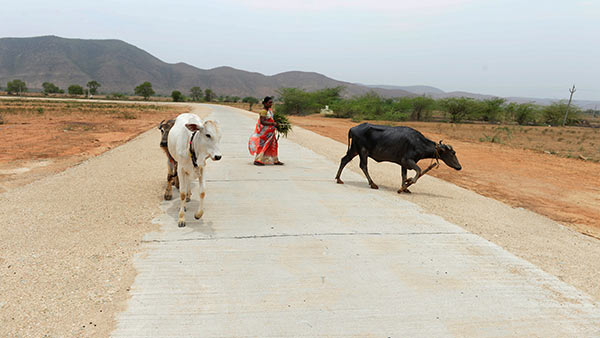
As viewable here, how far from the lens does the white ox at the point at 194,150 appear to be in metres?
4.64

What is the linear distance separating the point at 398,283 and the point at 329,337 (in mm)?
1184

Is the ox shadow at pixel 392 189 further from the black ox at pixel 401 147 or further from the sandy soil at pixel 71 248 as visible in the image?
the sandy soil at pixel 71 248

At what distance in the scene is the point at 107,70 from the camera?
153 meters

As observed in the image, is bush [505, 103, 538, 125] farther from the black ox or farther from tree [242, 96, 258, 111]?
the black ox

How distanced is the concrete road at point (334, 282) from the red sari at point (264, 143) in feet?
12.6

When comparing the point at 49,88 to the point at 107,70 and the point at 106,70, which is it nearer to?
the point at 106,70

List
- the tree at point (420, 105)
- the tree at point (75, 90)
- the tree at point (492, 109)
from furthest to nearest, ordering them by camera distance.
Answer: the tree at point (75, 90) < the tree at point (492, 109) < the tree at point (420, 105)

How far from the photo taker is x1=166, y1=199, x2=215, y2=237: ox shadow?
4.74 m

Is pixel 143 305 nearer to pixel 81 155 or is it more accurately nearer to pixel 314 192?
pixel 314 192

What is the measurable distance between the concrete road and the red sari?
12.6 feet

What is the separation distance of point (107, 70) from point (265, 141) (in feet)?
572

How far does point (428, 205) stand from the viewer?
6.71 metres

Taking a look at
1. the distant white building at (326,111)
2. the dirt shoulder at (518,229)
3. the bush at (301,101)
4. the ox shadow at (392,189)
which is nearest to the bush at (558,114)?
the bush at (301,101)

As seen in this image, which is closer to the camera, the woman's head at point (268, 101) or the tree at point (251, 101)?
the woman's head at point (268, 101)
